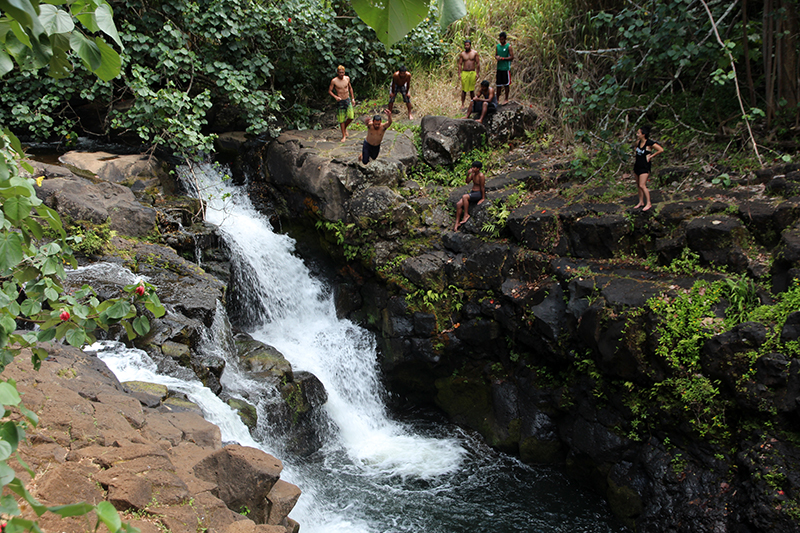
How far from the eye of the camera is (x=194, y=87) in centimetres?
1076

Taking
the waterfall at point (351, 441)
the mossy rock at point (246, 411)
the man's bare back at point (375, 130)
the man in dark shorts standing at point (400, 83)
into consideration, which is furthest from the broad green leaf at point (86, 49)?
the man in dark shorts standing at point (400, 83)

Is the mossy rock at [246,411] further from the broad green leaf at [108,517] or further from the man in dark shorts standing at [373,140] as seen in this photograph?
the broad green leaf at [108,517]

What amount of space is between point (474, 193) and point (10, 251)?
7191 mm

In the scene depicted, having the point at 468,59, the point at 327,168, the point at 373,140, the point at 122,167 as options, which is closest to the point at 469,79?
the point at 468,59

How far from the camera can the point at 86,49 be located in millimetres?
1059

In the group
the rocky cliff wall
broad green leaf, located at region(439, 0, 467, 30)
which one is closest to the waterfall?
the rocky cliff wall

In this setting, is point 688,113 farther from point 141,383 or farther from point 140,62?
point 140,62

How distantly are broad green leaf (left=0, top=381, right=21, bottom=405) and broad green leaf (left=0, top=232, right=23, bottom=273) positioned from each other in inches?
16.9

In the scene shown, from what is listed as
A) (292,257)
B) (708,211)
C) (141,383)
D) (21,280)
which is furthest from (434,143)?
(21,280)

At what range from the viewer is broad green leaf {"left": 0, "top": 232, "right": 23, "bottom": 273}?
1.44 m

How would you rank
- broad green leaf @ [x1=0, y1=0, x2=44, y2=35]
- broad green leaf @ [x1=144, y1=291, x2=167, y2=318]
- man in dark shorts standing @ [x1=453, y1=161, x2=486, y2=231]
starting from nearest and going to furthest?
broad green leaf @ [x1=0, y1=0, x2=44, y2=35], broad green leaf @ [x1=144, y1=291, x2=167, y2=318], man in dark shorts standing @ [x1=453, y1=161, x2=486, y2=231]

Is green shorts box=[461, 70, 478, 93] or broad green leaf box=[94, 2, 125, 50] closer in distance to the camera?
broad green leaf box=[94, 2, 125, 50]

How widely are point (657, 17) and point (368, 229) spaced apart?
5.45 metres

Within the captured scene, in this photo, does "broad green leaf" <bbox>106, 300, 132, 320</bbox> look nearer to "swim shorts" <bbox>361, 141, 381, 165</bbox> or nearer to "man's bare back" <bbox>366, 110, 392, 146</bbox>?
"man's bare back" <bbox>366, 110, 392, 146</bbox>
